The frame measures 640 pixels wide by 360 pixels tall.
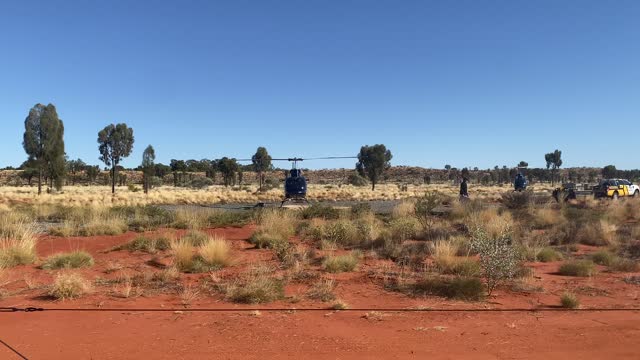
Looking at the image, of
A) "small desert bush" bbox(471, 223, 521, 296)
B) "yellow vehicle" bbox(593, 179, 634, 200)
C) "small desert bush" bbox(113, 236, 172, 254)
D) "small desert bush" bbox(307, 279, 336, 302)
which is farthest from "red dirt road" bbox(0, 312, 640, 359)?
"yellow vehicle" bbox(593, 179, 634, 200)

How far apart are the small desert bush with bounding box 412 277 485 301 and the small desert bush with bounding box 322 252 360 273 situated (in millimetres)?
2182

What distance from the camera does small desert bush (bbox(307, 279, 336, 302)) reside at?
9.95 metres

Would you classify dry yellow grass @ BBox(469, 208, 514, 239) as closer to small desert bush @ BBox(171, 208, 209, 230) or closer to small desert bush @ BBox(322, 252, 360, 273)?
small desert bush @ BBox(322, 252, 360, 273)

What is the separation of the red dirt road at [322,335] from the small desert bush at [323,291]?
1101 mm

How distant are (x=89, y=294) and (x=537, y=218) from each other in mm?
19220

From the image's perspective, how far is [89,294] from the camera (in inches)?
396

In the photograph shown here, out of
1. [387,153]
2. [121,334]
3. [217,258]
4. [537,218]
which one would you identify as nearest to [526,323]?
[121,334]

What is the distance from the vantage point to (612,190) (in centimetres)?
3853

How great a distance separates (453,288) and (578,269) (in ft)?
14.2

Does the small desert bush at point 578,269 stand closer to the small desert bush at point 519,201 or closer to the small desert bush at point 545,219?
the small desert bush at point 545,219

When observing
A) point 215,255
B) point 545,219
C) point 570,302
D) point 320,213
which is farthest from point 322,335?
point 545,219

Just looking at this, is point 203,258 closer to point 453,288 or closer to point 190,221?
point 453,288

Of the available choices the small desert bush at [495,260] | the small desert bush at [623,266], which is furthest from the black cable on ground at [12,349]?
the small desert bush at [623,266]

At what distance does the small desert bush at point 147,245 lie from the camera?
51.2 ft
